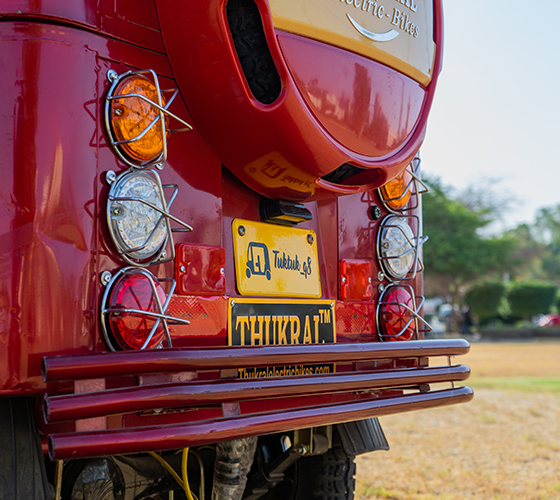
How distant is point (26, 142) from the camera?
1475mm

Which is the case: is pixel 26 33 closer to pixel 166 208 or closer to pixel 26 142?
pixel 26 142

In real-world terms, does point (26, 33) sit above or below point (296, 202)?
above

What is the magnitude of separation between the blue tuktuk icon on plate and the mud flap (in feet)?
→ 2.74

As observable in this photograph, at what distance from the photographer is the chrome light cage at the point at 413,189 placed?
2533mm

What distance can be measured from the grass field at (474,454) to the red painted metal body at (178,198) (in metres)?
1.63

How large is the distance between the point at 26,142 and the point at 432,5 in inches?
63.5

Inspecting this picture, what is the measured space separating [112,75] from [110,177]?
0.29 meters

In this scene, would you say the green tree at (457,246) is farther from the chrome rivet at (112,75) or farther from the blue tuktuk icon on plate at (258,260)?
the chrome rivet at (112,75)

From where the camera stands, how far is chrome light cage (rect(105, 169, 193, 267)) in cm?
159

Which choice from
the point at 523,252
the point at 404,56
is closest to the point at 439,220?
the point at 523,252

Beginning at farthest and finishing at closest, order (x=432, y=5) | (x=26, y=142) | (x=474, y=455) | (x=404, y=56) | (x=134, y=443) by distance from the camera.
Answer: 1. (x=474, y=455)
2. (x=432, y=5)
3. (x=404, y=56)
4. (x=26, y=142)
5. (x=134, y=443)

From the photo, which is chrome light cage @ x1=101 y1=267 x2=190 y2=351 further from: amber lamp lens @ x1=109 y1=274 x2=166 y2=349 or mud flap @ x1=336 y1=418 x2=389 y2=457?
mud flap @ x1=336 y1=418 x2=389 y2=457

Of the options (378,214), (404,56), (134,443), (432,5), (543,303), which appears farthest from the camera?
(543,303)

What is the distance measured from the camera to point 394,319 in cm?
245
